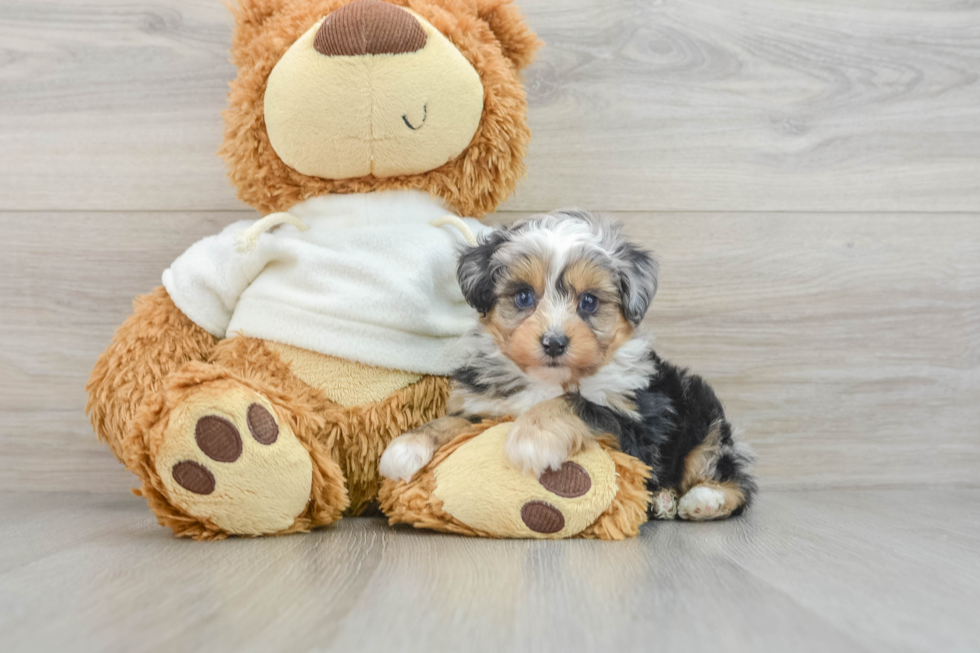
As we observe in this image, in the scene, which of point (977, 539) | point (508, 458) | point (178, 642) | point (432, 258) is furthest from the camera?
point (432, 258)

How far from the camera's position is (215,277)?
1.74 metres

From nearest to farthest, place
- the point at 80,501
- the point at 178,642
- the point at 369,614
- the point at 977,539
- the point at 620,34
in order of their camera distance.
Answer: the point at 178,642, the point at 369,614, the point at 977,539, the point at 80,501, the point at 620,34

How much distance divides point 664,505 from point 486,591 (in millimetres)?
763

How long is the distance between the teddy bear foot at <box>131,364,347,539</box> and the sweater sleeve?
39cm

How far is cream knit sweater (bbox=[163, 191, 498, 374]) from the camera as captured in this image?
1.68 m

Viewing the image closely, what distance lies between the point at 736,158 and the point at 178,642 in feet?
6.17

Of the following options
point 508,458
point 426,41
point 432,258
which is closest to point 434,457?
point 508,458

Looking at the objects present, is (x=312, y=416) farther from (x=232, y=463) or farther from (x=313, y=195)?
(x=313, y=195)

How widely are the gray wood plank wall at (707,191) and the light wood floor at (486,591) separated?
1.99ft

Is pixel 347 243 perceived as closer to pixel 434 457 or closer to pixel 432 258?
pixel 432 258

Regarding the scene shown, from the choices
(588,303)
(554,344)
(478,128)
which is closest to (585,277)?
(588,303)

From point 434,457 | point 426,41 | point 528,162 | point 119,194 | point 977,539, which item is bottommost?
point 977,539

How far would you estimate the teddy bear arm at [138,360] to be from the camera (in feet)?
5.48

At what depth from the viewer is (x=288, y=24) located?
170cm
